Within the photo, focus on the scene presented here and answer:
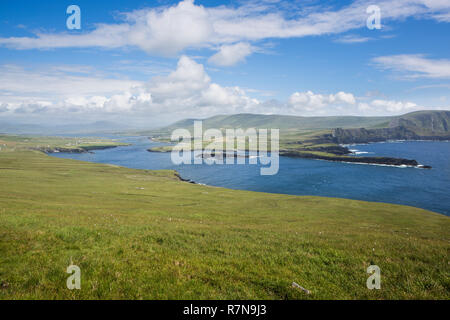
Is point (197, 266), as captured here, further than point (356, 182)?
No

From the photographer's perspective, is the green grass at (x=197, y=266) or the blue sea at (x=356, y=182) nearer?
the green grass at (x=197, y=266)

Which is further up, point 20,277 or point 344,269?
point 20,277

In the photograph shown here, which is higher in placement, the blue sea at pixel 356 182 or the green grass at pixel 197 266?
the green grass at pixel 197 266

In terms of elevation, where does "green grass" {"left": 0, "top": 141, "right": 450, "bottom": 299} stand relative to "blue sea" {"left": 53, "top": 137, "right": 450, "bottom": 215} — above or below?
above

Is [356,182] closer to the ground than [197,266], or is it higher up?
closer to the ground

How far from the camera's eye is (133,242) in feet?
45.6

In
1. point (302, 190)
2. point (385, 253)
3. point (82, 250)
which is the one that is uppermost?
point (82, 250)

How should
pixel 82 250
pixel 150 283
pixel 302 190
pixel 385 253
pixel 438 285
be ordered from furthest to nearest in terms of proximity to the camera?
pixel 302 190
pixel 385 253
pixel 82 250
pixel 438 285
pixel 150 283

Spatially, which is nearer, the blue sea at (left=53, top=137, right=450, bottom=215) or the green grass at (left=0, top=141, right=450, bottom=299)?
the green grass at (left=0, top=141, right=450, bottom=299)
